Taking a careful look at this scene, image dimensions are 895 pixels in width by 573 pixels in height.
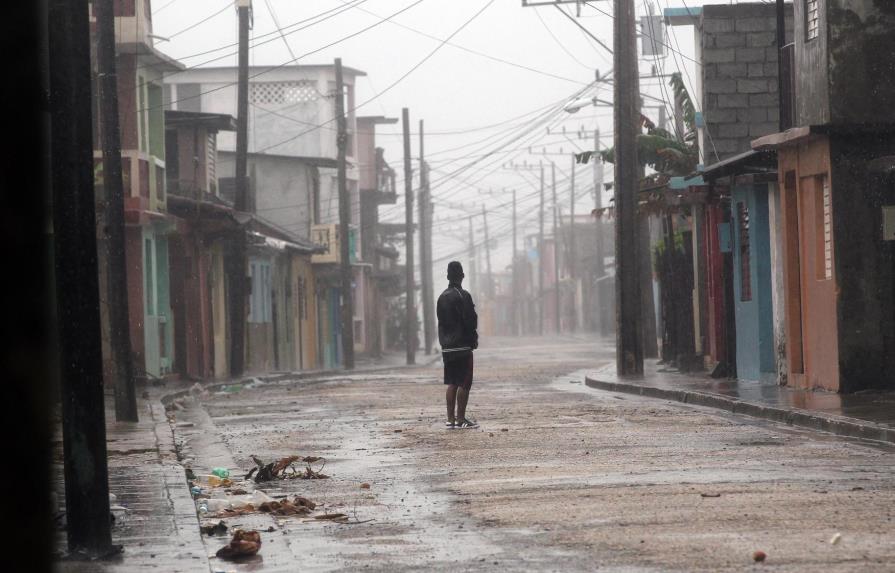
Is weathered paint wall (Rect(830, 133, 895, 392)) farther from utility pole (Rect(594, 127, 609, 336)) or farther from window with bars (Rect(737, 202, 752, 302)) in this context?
utility pole (Rect(594, 127, 609, 336))

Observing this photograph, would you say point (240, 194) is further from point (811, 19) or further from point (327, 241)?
point (327, 241)

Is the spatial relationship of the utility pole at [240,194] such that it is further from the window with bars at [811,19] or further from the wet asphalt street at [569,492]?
the window with bars at [811,19]

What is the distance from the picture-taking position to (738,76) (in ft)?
96.2

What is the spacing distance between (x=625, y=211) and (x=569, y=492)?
58.7ft

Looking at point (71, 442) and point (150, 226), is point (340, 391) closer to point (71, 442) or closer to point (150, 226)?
point (150, 226)

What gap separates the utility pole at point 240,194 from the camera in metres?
35.0

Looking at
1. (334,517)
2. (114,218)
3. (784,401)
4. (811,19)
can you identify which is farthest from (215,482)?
(811,19)

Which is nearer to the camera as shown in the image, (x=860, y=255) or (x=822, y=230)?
(x=860, y=255)

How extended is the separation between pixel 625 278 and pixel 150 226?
9998 mm

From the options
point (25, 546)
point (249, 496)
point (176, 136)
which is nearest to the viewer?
point (25, 546)

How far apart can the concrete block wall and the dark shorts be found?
13284 millimetres

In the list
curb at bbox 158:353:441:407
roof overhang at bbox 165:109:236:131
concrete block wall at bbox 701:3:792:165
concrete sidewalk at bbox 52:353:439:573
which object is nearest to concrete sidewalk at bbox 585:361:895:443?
concrete block wall at bbox 701:3:792:165

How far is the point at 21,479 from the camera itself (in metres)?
11.4

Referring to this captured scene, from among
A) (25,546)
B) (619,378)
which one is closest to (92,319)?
(25,546)
